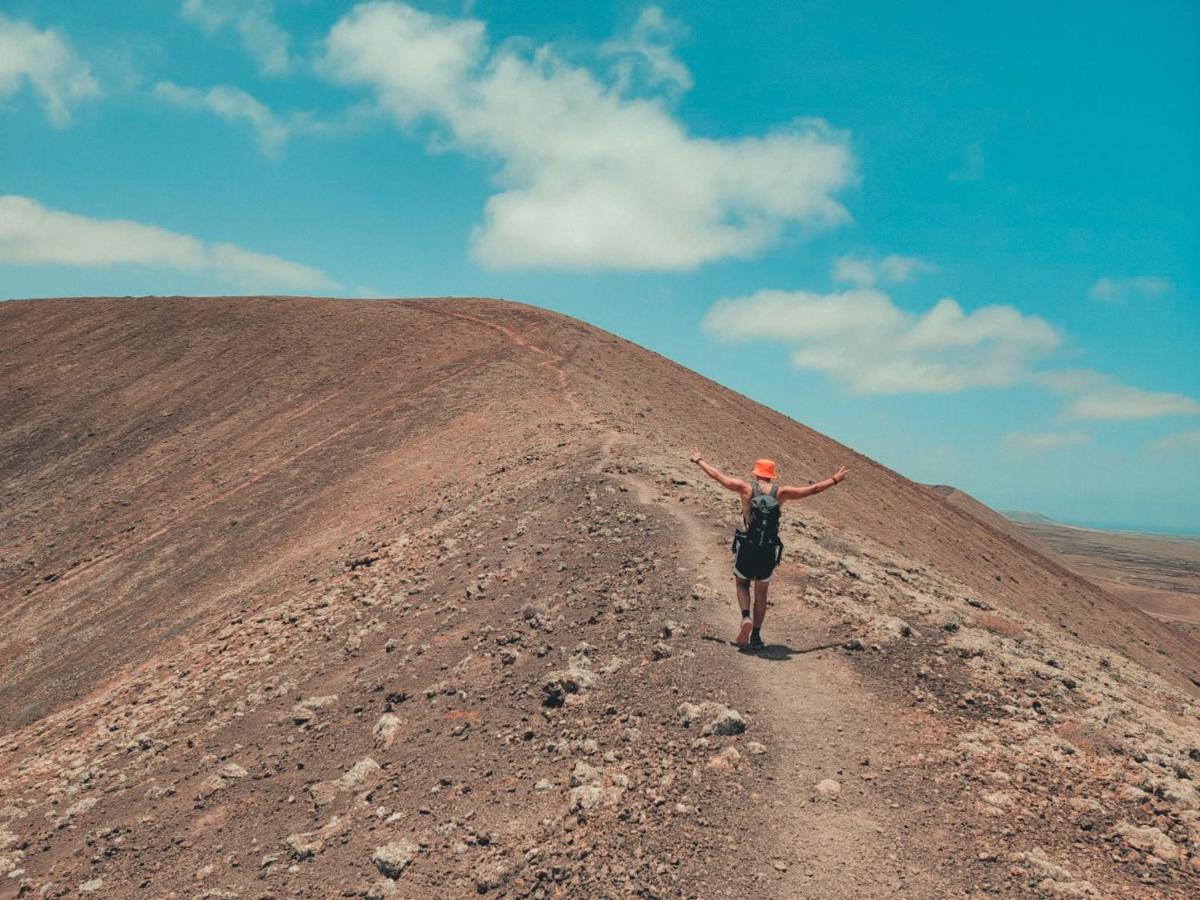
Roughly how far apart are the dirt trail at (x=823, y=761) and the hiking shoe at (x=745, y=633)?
117 millimetres

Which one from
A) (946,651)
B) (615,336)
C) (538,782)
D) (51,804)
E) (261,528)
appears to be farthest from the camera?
(615,336)

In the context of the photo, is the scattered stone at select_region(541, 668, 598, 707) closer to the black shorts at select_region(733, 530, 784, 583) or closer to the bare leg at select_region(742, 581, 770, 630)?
the bare leg at select_region(742, 581, 770, 630)

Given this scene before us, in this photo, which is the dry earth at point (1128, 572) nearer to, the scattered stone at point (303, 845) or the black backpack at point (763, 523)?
the black backpack at point (763, 523)

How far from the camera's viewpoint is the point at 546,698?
718 centimetres

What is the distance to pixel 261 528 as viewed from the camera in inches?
706

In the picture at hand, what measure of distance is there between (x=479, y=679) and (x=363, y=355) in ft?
76.3

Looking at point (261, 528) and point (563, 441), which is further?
point (261, 528)

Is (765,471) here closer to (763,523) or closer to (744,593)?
(763,523)

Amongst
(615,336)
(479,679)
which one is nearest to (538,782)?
(479,679)

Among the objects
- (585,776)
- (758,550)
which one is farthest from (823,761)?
(758,550)

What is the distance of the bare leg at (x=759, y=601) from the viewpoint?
736 centimetres

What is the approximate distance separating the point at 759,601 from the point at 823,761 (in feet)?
6.30

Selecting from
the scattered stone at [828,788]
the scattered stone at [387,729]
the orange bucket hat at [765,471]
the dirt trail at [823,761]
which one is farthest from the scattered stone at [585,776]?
the orange bucket hat at [765,471]

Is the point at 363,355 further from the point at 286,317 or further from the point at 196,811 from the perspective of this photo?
the point at 196,811
